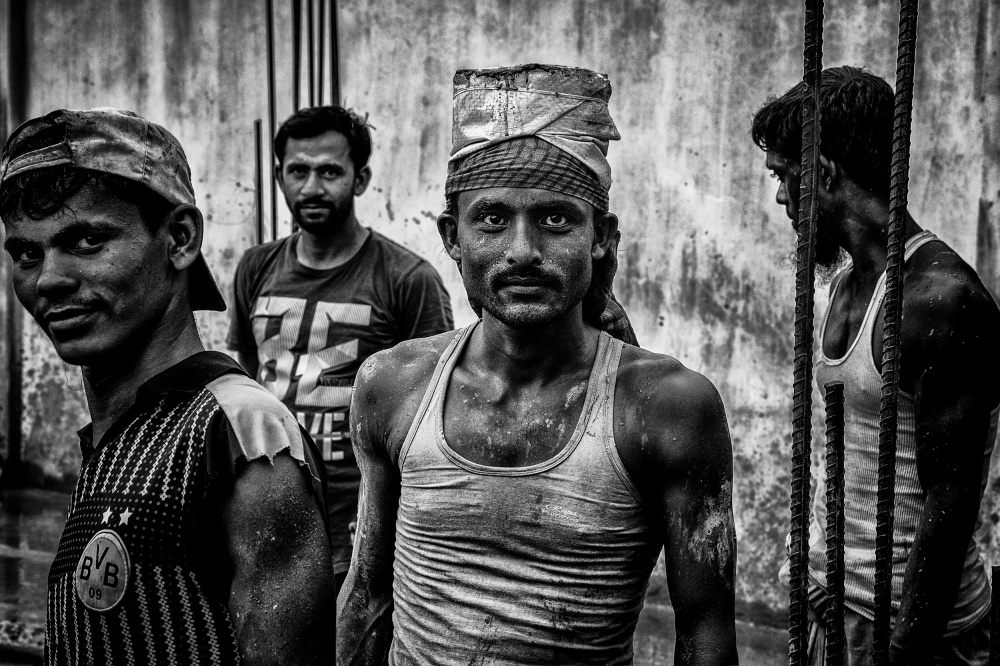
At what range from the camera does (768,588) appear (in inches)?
204

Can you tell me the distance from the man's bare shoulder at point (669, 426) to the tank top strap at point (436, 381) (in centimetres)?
38

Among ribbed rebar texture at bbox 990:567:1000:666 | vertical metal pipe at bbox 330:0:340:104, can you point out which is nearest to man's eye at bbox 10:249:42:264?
ribbed rebar texture at bbox 990:567:1000:666

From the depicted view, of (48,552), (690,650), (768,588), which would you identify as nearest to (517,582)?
(690,650)

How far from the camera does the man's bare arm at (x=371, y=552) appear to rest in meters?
2.36

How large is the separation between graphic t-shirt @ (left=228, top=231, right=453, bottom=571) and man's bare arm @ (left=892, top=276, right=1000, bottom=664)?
2047 mm

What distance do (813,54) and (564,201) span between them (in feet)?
1.81

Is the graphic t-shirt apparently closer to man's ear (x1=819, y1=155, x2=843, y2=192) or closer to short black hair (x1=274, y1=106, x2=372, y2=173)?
short black hair (x1=274, y1=106, x2=372, y2=173)

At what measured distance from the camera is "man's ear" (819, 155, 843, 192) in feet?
9.18

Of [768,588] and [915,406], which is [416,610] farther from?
[768,588]

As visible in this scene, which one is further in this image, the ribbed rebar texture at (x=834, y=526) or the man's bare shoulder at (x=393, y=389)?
the man's bare shoulder at (x=393, y=389)

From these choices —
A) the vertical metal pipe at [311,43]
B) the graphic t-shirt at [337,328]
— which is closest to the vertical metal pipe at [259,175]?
the vertical metal pipe at [311,43]

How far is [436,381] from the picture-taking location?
233 centimetres

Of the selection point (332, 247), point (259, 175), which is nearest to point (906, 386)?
point (332, 247)

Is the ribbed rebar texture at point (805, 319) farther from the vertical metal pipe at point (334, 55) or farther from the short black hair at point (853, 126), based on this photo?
the vertical metal pipe at point (334, 55)
